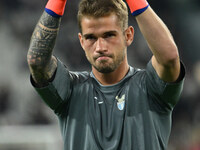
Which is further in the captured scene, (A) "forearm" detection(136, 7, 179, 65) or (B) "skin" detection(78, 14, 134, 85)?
(B) "skin" detection(78, 14, 134, 85)

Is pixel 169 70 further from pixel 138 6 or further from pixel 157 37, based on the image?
pixel 138 6

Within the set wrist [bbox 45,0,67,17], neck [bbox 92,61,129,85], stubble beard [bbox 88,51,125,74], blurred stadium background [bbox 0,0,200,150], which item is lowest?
blurred stadium background [bbox 0,0,200,150]

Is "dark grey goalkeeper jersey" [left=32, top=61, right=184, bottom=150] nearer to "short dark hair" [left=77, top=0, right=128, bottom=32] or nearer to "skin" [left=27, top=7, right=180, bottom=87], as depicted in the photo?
"skin" [left=27, top=7, right=180, bottom=87]

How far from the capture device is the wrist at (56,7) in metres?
2.57

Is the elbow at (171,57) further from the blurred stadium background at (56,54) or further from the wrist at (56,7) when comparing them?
the blurred stadium background at (56,54)

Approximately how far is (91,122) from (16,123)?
566cm

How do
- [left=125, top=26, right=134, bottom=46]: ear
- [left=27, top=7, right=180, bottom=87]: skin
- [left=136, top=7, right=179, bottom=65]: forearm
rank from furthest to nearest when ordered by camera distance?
[left=125, top=26, right=134, bottom=46]: ear, [left=27, top=7, right=180, bottom=87]: skin, [left=136, top=7, right=179, bottom=65]: forearm

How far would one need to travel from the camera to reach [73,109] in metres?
2.79

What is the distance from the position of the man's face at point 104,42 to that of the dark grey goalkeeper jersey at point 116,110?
0.71 ft

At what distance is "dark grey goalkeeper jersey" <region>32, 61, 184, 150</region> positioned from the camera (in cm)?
262

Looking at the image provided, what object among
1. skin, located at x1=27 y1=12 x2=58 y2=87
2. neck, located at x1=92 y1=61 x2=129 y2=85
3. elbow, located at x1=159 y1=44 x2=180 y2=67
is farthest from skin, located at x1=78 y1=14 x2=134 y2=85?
elbow, located at x1=159 y1=44 x2=180 y2=67

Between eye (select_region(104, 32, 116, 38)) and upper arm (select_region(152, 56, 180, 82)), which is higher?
eye (select_region(104, 32, 116, 38))

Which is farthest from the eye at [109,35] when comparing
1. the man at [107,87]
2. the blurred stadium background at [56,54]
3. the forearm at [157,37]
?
the blurred stadium background at [56,54]

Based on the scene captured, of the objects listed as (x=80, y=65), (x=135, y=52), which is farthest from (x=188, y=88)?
(x=80, y=65)
